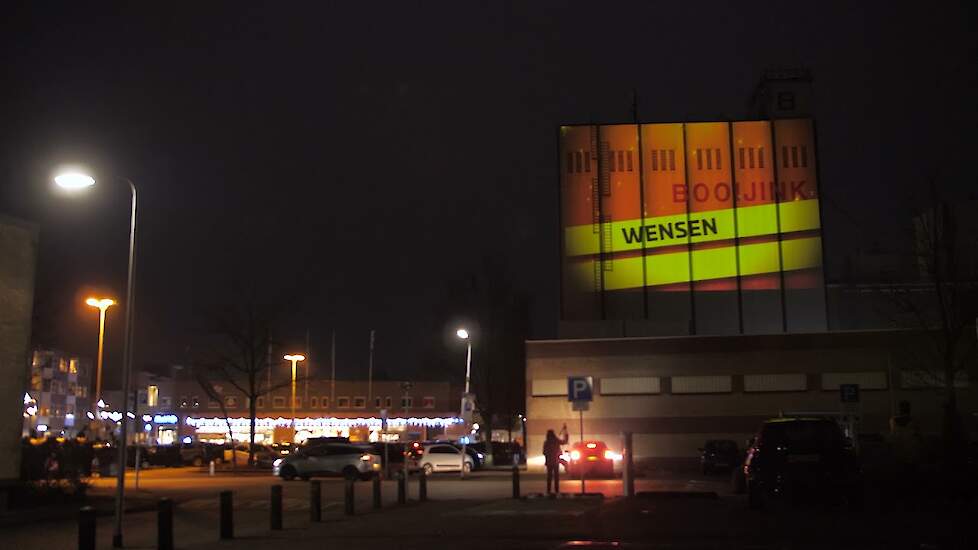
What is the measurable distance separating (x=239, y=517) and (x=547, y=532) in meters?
9.36

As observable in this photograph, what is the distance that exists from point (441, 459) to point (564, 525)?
1059 inches

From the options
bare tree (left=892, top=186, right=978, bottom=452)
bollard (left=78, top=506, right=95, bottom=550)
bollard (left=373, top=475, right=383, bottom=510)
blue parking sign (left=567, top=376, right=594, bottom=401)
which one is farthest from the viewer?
bare tree (left=892, top=186, right=978, bottom=452)

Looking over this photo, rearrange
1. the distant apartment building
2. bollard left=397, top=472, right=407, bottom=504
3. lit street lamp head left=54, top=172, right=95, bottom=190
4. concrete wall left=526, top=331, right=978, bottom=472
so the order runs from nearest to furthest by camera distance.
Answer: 1. lit street lamp head left=54, top=172, right=95, bottom=190
2. bollard left=397, top=472, right=407, bottom=504
3. concrete wall left=526, top=331, right=978, bottom=472
4. the distant apartment building

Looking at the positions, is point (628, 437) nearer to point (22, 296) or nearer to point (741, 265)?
point (22, 296)

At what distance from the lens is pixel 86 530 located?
13.0 m

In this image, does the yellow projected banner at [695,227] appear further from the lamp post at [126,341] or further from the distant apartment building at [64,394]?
the distant apartment building at [64,394]

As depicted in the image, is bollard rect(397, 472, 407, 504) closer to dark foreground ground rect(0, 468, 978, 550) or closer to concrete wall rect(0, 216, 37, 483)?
dark foreground ground rect(0, 468, 978, 550)

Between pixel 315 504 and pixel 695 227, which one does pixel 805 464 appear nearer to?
pixel 315 504

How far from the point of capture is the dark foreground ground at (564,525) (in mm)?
14648

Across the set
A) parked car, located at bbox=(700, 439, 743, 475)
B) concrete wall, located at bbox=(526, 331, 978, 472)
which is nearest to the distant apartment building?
concrete wall, located at bbox=(526, 331, 978, 472)

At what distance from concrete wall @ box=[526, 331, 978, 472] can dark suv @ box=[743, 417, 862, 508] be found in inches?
1196

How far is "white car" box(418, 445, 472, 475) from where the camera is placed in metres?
43.8

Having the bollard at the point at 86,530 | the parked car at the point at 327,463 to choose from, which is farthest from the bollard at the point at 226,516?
the parked car at the point at 327,463

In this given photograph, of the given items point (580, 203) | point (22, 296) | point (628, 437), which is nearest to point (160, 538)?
point (22, 296)
